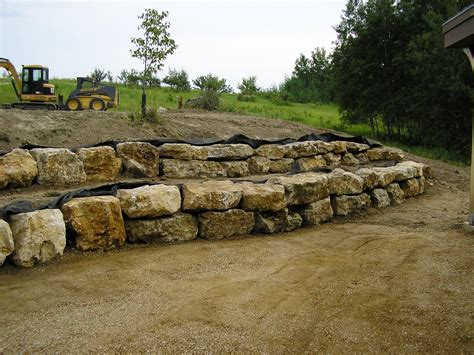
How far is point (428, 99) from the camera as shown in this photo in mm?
13922

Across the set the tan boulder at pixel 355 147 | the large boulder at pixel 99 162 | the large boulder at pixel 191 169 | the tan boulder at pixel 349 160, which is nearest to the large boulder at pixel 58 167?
the large boulder at pixel 99 162

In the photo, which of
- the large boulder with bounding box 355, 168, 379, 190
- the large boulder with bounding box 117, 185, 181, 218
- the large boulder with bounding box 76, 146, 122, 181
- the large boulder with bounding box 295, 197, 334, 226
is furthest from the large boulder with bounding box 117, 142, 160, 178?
the large boulder with bounding box 355, 168, 379, 190

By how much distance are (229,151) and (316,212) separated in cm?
174

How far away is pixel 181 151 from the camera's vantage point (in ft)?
20.2

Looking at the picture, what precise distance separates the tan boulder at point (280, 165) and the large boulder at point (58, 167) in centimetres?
311

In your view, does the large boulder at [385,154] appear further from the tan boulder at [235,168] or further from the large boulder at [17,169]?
the large boulder at [17,169]

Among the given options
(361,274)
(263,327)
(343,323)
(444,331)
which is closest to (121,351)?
(263,327)

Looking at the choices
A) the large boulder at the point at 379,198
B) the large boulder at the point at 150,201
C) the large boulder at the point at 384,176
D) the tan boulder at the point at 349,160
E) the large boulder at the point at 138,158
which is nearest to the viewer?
the large boulder at the point at 150,201

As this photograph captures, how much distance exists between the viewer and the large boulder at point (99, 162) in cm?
534

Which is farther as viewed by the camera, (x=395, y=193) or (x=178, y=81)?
(x=178, y=81)

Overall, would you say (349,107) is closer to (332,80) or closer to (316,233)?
(332,80)

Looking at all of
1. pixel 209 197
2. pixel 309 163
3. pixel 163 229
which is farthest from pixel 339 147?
pixel 163 229

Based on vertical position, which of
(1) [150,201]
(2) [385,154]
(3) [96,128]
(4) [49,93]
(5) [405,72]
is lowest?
(1) [150,201]

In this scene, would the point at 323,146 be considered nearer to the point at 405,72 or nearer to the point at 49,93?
the point at 405,72
